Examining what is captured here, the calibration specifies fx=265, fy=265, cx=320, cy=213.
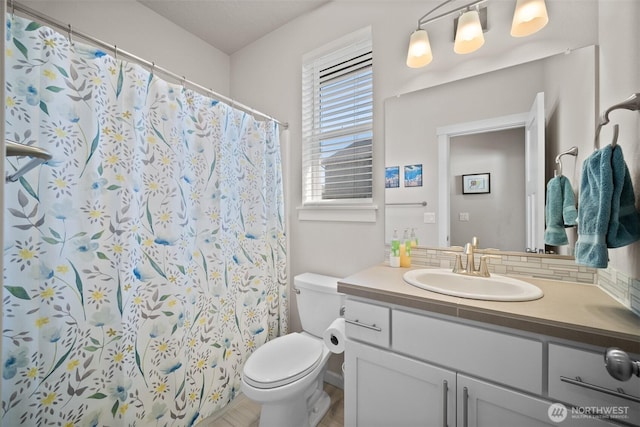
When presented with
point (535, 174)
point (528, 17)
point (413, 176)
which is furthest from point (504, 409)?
point (528, 17)

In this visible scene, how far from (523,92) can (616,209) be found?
754 mm

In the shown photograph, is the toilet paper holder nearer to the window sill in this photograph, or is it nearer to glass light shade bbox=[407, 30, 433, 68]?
the window sill

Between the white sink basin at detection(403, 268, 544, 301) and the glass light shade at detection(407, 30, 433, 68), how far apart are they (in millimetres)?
1127

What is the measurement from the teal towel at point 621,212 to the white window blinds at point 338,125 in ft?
3.54

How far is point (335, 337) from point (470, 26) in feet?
5.45

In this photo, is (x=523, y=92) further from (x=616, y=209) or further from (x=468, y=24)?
(x=616, y=209)

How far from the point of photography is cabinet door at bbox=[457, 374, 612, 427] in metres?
0.78

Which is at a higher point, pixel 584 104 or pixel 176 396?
pixel 584 104

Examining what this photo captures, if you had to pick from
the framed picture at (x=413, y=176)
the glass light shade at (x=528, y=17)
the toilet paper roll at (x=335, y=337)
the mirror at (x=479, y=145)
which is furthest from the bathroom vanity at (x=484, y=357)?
the glass light shade at (x=528, y=17)

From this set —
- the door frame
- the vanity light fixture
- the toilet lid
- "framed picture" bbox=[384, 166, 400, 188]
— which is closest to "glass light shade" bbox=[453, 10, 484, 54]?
the vanity light fixture

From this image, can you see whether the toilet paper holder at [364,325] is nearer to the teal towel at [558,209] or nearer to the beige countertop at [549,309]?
the beige countertop at [549,309]

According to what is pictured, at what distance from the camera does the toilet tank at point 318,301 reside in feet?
5.39

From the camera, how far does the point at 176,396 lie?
1.39m

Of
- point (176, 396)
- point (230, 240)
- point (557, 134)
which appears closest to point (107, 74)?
point (230, 240)
